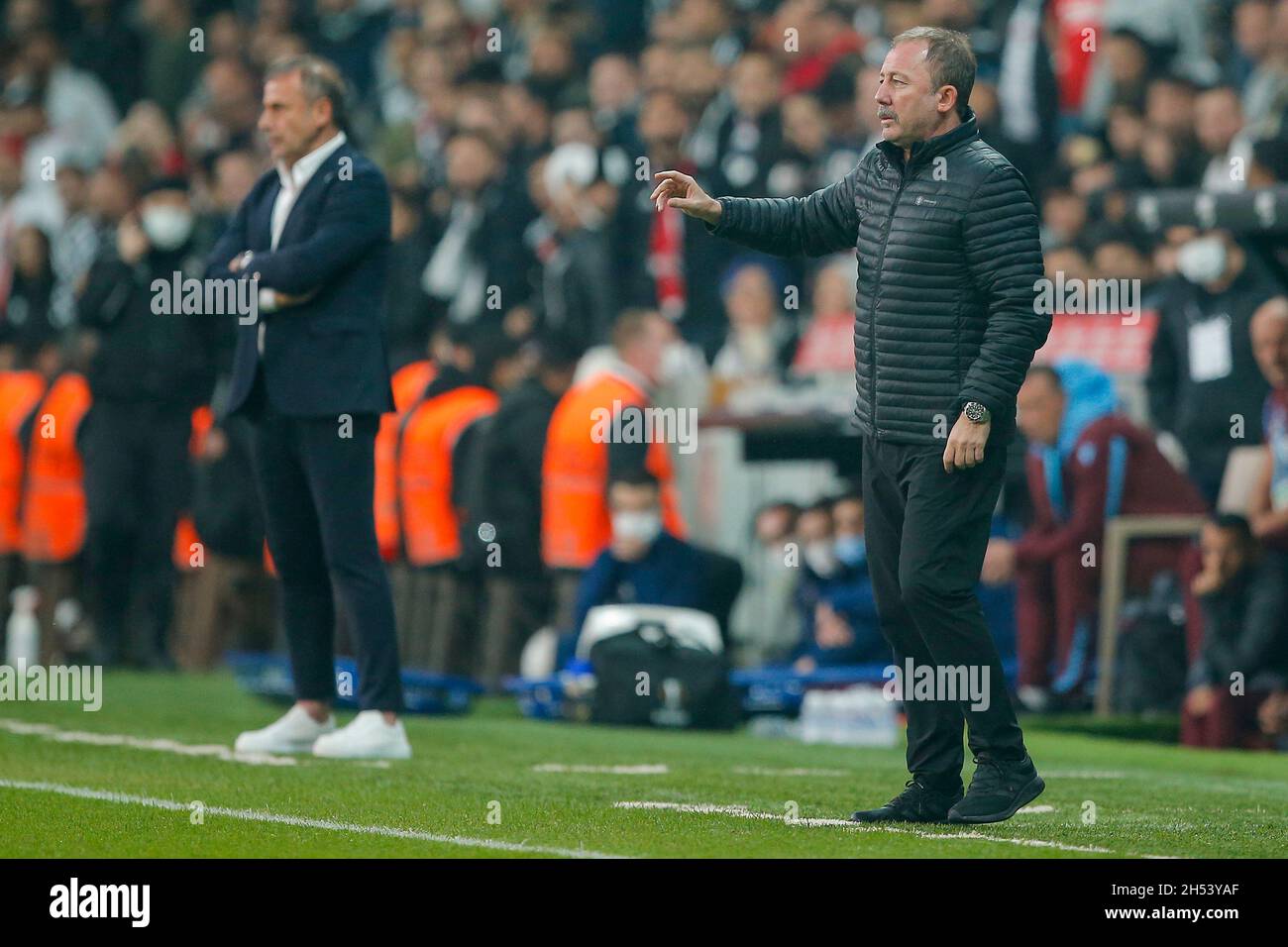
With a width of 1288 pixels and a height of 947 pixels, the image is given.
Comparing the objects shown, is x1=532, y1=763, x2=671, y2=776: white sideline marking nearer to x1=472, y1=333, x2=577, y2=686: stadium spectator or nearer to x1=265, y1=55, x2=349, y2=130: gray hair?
x1=265, y1=55, x2=349, y2=130: gray hair

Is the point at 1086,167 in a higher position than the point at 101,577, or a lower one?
higher

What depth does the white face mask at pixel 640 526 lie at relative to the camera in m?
12.5

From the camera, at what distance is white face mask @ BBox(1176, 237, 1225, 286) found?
39.8ft

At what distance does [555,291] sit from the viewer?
1514 cm

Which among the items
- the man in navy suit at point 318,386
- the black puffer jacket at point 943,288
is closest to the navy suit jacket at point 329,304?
the man in navy suit at point 318,386

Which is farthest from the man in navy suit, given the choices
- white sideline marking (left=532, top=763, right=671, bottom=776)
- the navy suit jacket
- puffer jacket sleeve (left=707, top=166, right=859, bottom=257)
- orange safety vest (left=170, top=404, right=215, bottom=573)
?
orange safety vest (left=170, top=404, right=215, bottom=573)

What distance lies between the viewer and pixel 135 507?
14602 mm

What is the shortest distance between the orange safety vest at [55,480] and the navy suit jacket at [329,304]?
6601 millimetres

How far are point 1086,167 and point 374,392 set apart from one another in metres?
6.75

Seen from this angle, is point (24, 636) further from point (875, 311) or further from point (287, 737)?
point (875, 311)

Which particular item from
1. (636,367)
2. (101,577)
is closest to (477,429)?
(636,367)

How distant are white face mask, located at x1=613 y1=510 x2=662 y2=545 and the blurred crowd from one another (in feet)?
0.05
